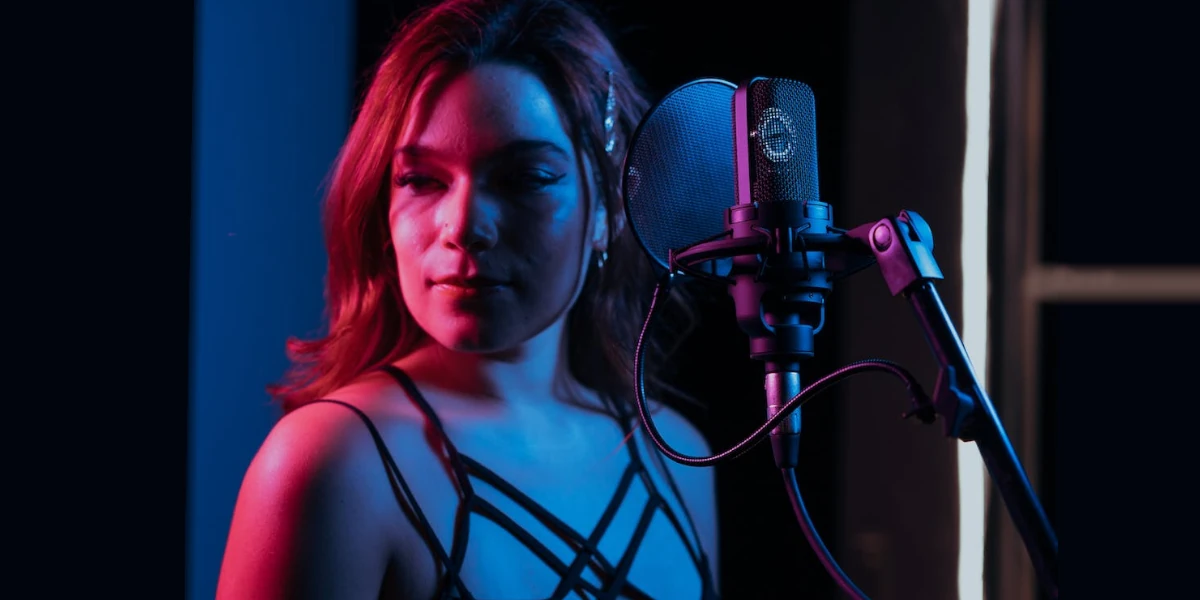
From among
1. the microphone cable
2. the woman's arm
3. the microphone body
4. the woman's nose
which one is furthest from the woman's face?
the microphone body

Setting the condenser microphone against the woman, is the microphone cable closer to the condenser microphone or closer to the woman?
the condenser microphone

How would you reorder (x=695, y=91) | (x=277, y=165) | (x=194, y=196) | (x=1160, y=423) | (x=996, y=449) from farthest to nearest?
(x=277, y=165) < (x=194, y=196) < (x=695, y=91) < (x=1160, y=423) < (x=996, y=449)

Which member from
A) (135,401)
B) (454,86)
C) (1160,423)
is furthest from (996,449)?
(135,401)

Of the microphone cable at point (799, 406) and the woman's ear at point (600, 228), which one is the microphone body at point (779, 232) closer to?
the microphone cable at point (799, 406)

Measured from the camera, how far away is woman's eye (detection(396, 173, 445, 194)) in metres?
1.66

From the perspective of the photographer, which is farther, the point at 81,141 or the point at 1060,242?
the point at 81,141

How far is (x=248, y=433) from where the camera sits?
1763 millimetres

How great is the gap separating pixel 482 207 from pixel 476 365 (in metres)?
0.27

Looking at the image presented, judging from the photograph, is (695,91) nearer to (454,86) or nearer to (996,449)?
(454,86)

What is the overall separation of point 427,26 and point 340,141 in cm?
31

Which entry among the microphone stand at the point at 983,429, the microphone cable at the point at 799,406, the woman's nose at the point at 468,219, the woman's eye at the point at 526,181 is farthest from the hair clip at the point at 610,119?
the microphone stand at the point at 983,429

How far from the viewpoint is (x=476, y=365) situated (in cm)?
171

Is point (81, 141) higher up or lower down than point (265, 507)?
higher up

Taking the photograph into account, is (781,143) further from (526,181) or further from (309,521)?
(309,521)
